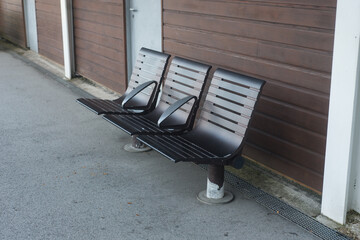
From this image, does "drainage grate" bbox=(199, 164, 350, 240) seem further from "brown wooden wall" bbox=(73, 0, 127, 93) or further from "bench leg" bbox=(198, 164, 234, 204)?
"brown wooden wall" bbox=(73, 0, 127, 93)

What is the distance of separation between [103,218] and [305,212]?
1.43 m

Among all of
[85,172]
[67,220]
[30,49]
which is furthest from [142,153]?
[30,49]

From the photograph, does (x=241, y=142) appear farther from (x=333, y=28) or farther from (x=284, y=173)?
(x=333, y=28)

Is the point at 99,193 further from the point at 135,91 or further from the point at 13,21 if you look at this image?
the point at 13,21

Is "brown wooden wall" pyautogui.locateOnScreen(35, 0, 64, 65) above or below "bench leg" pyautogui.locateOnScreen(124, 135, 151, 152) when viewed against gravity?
above

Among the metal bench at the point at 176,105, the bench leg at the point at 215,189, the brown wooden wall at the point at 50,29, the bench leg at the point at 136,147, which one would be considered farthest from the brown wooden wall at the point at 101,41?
the bench leg at the point at 215,189

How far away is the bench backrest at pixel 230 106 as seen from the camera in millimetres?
3576

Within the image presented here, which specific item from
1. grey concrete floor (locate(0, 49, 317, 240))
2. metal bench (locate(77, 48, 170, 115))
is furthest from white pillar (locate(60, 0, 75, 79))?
metal bench (locate(77, 48, 170, 115))

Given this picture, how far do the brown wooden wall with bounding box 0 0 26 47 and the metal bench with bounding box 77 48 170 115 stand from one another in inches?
267

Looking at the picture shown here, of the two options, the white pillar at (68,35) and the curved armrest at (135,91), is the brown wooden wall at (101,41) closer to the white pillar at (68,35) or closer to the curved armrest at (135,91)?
the white pillar at (68,35)

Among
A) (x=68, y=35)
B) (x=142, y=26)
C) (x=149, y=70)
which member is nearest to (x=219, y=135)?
(x=149, y=70)

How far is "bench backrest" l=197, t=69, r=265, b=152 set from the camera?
3576 mm

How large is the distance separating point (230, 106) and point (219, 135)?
0.24 meters

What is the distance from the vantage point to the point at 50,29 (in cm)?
916
